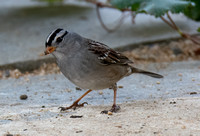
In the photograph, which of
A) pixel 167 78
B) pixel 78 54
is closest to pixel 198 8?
pixel 167 78

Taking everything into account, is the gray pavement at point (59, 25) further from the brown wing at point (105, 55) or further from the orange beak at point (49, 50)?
the orange beak at point (49, 50)

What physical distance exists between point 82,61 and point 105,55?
352mm

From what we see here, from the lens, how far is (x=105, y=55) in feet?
13.4

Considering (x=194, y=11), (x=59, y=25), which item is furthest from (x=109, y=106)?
(x=59, y=25)

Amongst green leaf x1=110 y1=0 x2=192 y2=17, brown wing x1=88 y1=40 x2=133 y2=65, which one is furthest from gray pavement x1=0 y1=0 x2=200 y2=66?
brown wing x1=88 y1=40 x2=133 y2=65

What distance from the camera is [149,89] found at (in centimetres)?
461

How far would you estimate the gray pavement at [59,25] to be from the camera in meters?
6.39

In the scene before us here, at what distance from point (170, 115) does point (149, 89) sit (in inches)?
46.4

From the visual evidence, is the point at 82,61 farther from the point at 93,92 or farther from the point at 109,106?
the point at 93,92

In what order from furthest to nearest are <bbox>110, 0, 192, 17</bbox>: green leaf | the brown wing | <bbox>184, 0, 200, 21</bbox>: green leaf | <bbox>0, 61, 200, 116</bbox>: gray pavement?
1. <bbox>184, 0, 200, 21</bbox>: green leaf
2. <bbox>110, 0, 192, 17</bbox>: green leaf
3. <bbox>0, 61, 200, 116</bbox>: gray pavement
4. the brown wing

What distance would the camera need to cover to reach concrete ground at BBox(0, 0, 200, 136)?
325 centimetres

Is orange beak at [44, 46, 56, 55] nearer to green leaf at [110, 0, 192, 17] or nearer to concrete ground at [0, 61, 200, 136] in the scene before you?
concrete ground at [0, 61, 200, 136]

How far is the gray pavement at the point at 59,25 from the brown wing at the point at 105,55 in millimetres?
1937

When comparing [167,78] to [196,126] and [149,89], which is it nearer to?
[149,89]
